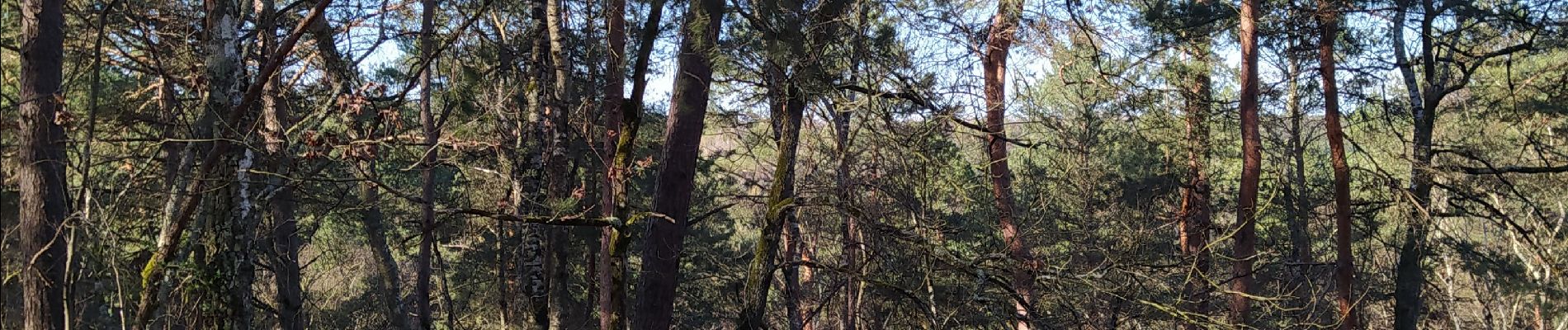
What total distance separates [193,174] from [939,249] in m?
5.06

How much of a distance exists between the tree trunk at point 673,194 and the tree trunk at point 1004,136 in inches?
74.7

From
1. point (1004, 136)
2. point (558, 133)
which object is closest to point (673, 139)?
point (558, 133)

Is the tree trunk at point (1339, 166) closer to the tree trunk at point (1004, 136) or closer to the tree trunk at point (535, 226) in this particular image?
the tree trunk at point (1004, 136)

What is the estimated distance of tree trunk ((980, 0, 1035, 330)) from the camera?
7199 millimetres

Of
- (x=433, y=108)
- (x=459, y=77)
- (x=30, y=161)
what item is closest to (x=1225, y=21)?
(x=459, y=77)

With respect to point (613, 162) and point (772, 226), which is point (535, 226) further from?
point (772, 226)

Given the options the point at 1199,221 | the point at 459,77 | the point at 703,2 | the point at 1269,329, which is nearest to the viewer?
the point at 703,2

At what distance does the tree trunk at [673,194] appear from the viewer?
636 cm

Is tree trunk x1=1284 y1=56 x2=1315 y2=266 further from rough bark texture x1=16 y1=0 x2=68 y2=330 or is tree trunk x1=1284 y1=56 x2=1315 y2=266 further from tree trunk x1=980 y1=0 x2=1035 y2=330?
rough bark texture x1=16 y1=0 x2=68 y2=330

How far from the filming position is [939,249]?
762 centimetres

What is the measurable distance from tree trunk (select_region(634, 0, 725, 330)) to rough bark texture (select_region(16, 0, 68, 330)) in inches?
163

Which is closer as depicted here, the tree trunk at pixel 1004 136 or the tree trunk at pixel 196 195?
the tree trunk at pixel 196 195

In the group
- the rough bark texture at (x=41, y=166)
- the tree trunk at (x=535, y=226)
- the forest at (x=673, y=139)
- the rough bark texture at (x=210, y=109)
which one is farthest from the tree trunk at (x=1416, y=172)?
the rough bark texture at (x=41, y=166)

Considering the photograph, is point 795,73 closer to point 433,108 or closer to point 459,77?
point 459,77
